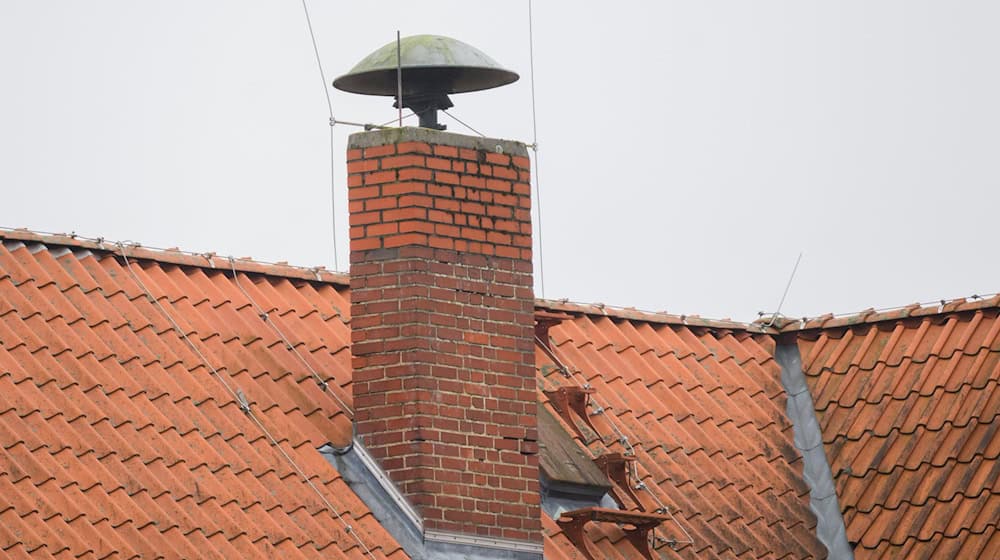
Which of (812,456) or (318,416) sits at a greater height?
(318,416)

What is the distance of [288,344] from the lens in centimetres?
1636

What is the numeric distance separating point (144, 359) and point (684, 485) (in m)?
4.59

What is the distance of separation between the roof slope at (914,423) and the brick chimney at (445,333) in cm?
342

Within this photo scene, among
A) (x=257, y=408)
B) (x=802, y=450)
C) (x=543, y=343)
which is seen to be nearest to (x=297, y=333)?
(x=257, y=408)

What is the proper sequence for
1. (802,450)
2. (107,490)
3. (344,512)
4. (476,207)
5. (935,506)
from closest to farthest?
(107,490), (344,512), (476,207), (935,506), (802,450)

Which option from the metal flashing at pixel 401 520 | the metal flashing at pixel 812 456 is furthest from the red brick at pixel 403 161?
the metal flashing at pixel 812 456

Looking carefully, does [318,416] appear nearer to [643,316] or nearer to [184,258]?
[184,258]

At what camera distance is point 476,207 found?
1617 centimetres

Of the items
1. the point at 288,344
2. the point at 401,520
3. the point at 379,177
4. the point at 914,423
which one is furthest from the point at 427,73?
the point at 914,423

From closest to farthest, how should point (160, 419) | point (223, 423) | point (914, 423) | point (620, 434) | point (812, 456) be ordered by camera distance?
point (160, 419) → point (223, 423) → point (620, 434) → point (914, 423) → point (812, 456)

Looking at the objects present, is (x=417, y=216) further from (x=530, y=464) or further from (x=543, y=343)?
(x=543, y=343)

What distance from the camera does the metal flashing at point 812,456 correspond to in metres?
18.3

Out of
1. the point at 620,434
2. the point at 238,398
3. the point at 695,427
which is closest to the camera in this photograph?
the point at 238,398

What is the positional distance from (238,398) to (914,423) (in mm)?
5656
